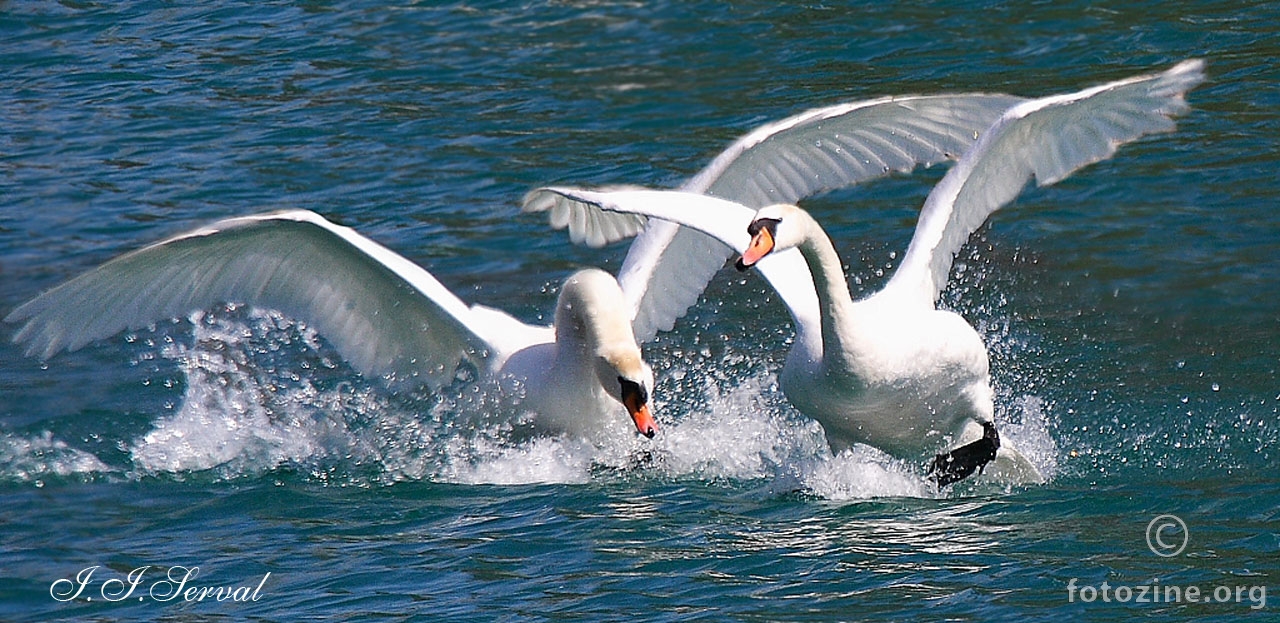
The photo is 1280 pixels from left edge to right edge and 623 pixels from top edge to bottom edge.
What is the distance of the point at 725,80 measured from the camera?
14.3 metres

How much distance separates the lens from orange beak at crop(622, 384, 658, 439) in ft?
22.8

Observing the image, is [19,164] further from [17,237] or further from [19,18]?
[19,18]

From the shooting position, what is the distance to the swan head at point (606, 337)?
7164 mm

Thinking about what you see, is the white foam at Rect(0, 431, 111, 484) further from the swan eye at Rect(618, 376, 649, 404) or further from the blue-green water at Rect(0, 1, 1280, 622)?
the swan eye at Rect(618, 376, 649, 404)

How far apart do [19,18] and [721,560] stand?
12007mm

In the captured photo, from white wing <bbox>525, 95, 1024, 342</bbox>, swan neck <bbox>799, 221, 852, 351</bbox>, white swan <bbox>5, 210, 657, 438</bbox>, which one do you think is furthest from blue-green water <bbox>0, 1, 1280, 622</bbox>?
swan neck <bbox>799, 221, 852, 351</bbox>

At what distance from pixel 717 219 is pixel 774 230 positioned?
85 cm

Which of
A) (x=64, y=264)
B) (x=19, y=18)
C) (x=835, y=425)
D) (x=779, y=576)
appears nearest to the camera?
(x=779, y=576)

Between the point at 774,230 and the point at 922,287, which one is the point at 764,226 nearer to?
the point at 774,230

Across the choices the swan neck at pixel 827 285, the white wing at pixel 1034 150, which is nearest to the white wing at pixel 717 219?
the swan neck at pixel 827 285

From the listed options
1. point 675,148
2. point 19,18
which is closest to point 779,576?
point 675,148

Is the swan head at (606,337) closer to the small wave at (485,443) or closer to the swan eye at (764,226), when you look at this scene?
the small wave at (485,443)

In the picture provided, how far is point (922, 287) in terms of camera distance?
23.2 feet

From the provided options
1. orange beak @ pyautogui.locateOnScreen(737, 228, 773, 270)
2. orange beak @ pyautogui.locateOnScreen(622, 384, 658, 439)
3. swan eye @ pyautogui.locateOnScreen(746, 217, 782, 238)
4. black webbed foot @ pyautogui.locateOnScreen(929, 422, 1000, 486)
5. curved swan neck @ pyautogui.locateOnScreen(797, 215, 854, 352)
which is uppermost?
swan eye @ pyautogui.locateOnScreen(746, 217, 782, 238)
